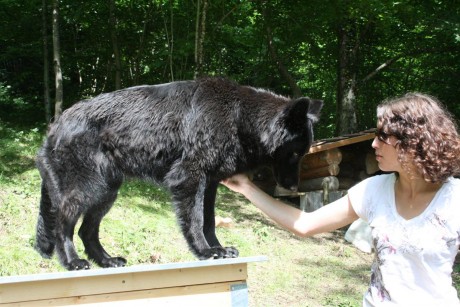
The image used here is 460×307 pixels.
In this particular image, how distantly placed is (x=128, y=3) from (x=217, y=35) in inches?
101

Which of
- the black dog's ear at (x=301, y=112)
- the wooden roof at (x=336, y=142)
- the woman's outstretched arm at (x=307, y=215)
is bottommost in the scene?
the wooden roof at (x=336, y=142)

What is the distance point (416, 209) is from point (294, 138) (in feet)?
4.84

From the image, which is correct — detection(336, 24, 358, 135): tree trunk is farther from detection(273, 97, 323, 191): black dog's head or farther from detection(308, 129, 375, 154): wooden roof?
detection(273, 97, 323, 191): black dog's head

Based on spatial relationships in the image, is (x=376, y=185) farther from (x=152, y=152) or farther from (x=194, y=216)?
(x=152, y=152)

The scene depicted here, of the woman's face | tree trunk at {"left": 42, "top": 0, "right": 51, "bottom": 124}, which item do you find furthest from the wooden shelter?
the woman's face

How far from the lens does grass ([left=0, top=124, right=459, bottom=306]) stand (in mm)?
5422

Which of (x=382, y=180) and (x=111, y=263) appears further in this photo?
(x=111, y=263)

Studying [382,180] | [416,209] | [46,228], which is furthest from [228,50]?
[416,209]

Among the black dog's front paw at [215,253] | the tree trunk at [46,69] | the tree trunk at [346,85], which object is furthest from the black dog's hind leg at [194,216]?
the tree trunk at [46,69]

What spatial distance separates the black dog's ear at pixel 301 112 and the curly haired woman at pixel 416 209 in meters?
1.18

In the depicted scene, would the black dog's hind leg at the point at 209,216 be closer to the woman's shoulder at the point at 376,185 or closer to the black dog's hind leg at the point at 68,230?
the black dog's hind leg at the point at 68,230

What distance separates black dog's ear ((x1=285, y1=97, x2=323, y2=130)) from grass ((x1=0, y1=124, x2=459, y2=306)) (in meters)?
2.54

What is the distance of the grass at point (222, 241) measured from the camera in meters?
5.42

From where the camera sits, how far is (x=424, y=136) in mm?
2076
